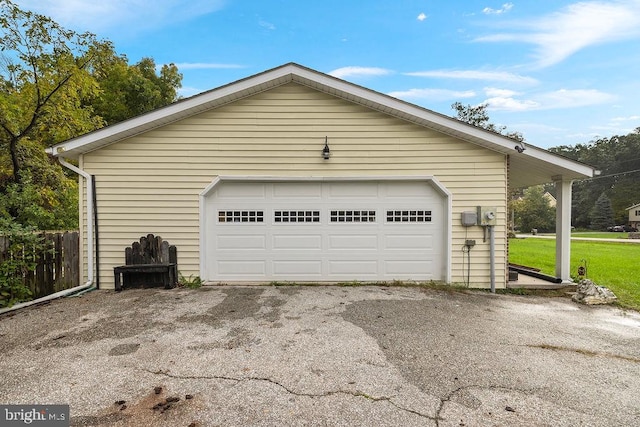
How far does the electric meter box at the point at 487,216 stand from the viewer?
5.95 m

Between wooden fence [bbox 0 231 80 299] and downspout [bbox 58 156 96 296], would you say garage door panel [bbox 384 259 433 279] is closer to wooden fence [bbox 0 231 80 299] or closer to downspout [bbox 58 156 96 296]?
downspout [bbox 58 156 96 296]

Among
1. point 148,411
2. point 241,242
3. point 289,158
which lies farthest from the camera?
point 241,242

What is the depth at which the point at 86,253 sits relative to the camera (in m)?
5.94

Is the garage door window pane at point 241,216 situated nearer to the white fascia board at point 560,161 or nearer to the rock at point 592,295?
the white fascia board at point 560,161

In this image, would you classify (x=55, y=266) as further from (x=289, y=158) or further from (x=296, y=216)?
(x=289, y=158)

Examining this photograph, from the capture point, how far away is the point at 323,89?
6.08 m

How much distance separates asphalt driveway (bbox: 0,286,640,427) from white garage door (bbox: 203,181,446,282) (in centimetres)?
134

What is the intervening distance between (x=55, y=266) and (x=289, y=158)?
15.7 feet

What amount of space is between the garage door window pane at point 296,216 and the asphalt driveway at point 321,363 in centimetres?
189

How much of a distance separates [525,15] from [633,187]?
179ft

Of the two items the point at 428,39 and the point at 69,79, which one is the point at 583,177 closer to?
the point at 428,39

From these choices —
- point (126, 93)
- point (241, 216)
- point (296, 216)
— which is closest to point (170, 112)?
point (241, 216)

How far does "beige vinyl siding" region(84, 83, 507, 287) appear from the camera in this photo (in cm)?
605

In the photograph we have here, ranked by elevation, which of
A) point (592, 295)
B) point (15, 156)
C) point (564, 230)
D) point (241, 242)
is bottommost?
point (592, 295)
